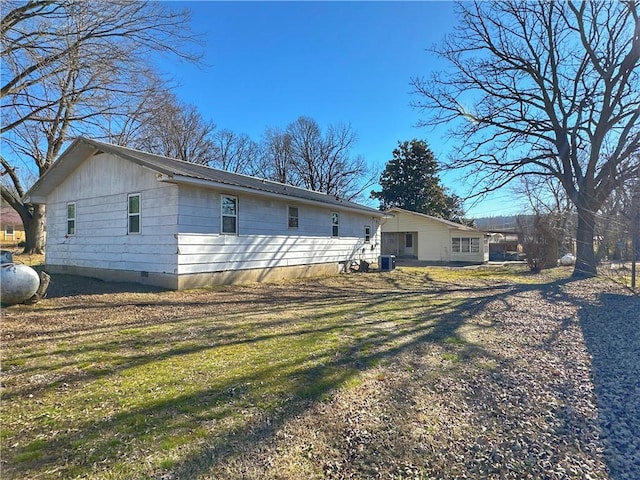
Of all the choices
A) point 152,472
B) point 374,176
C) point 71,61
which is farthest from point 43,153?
point 374,176

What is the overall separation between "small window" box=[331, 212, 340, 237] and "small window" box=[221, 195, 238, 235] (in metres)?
5.74

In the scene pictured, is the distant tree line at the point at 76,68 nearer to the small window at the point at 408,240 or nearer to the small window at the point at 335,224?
the small window at the point at 335,224

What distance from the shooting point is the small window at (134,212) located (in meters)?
10.2

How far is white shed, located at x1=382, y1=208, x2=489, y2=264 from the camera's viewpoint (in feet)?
86.9

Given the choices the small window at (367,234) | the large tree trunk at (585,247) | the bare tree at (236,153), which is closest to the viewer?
the large tree trunk at (585,247)

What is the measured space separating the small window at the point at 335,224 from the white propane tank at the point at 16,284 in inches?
425

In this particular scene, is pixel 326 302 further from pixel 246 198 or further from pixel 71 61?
pixel 71 61

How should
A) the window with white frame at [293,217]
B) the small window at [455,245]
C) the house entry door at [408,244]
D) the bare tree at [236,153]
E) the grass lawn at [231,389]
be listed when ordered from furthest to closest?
the bare tree at [236,153] → the house entry door at [408,244] → the small window at [455,245] → the window with white frame at [293,217] → the grass lawn at [231,389]

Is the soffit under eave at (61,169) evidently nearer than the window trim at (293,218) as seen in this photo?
Yes

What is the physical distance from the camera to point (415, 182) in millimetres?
34625

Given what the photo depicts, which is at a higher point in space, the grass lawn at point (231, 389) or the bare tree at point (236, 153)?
the bare tree at point (236, 153)

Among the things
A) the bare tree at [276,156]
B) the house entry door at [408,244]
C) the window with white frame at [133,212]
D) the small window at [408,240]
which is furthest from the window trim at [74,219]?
the bare tree at [276,156]

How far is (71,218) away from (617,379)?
577 inches

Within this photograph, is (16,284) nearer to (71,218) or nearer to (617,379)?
(71,218)
